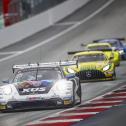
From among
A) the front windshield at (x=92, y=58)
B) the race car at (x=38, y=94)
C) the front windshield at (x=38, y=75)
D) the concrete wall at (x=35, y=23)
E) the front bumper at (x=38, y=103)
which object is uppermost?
the concrete wall at (x=35, y=23)

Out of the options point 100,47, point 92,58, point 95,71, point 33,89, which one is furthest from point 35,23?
point 33,89

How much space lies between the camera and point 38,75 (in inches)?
649

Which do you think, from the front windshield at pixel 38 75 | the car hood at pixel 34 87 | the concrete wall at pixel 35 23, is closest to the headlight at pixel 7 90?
the car hood at pixel 34 87

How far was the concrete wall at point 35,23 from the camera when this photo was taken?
4519cm

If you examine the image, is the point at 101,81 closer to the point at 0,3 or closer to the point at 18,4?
the point at 18,4

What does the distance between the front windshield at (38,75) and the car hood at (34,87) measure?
1.47 feet

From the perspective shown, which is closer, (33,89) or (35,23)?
(33,89)

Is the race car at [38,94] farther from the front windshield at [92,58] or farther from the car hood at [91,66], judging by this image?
the front windshield at [92,58]

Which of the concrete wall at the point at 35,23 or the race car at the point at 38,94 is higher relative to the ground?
the concrete wall at the point at 35,23

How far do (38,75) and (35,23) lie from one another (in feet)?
113

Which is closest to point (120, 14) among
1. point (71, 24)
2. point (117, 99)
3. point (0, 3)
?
point (71, 24)

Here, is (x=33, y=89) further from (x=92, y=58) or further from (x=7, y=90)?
(x=92, y=58)

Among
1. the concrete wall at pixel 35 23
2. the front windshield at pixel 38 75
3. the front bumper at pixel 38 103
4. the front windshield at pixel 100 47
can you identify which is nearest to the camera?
the front bumper at pixel 38 103

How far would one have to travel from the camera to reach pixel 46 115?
14.5 m
